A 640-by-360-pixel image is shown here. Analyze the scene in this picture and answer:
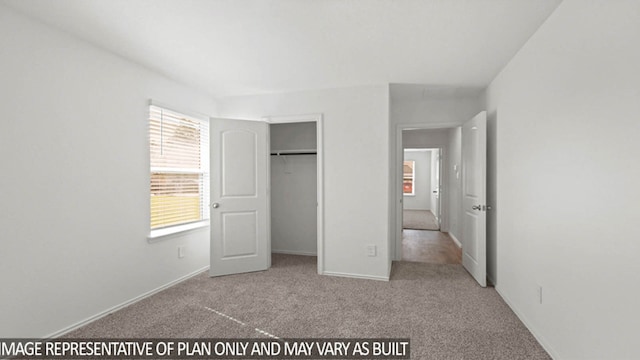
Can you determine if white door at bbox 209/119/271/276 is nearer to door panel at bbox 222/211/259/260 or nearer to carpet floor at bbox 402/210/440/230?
door panel at bbox 222/211/259/260

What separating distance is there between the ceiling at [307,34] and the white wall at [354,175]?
0.40 m

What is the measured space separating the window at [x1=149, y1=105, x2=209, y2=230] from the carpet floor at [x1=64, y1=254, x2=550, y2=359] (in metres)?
0.85

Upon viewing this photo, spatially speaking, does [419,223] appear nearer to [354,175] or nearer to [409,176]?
[409,176]

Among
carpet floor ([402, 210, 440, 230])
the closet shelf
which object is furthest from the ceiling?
carpet floor ([402, 210, 440, 230])

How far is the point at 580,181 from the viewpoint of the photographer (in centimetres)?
167

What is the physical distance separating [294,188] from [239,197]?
3.83 ft

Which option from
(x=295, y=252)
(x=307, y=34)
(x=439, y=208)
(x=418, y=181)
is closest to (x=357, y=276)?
(x=295, y=252)

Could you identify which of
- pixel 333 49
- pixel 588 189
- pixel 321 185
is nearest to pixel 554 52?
pixel 588 189

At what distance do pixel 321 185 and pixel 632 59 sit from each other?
2.84 meters

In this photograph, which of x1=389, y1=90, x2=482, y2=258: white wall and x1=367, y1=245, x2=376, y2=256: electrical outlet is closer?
x1=367, y1=245, x2=376, y2=256: electrical outlet

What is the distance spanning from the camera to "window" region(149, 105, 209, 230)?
3249mm

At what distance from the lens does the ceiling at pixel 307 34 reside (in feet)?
6.35

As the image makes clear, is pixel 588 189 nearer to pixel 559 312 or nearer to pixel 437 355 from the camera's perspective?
pixel 559 312

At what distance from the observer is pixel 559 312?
6.22 ft
